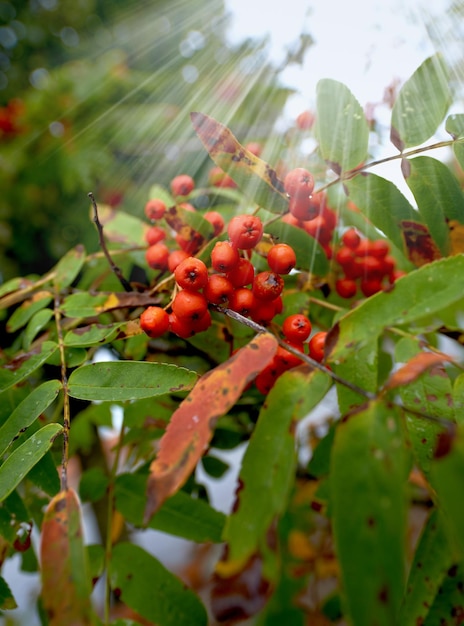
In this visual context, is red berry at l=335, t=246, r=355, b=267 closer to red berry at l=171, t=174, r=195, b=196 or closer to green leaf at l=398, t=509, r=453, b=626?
red berry at l=171, t=174, r=195, b=196

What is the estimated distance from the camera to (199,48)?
79.2 inches

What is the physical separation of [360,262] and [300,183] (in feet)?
0.82

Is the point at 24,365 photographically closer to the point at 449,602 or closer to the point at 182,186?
the point at 182,186


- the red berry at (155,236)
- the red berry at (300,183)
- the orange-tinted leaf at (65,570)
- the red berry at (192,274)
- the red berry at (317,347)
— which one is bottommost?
the orange-tinted leaf at (65,570)

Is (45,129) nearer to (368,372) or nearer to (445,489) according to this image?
(368,372)

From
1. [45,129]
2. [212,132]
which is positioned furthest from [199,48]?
[212,132]

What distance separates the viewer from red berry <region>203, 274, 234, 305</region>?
539 mm

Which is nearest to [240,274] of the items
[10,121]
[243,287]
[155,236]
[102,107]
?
[243,287]

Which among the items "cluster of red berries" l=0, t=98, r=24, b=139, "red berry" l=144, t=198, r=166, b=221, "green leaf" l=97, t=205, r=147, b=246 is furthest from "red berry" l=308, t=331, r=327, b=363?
"cluster of red berries" l=0, t=98, r=24, b=139

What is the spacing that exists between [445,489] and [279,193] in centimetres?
39

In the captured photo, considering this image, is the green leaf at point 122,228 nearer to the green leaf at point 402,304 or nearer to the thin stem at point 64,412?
the thin stem at point 64,412

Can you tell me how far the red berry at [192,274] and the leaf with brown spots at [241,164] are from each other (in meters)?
0.12

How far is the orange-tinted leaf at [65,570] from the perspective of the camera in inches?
14.2

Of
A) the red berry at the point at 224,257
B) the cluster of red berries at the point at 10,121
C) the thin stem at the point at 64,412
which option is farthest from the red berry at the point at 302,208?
the cluster of red berries at the point at 10,121
